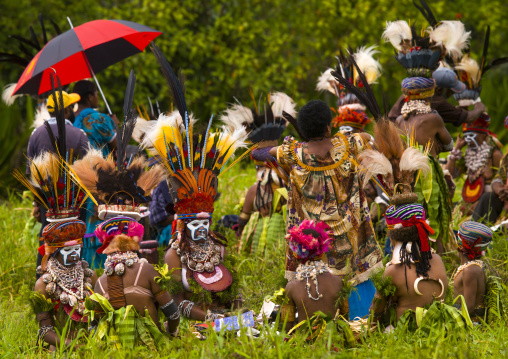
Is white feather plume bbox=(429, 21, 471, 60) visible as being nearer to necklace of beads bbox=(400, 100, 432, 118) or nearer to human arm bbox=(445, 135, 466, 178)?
necklace of beads bbox=(400, 100, 432, 118)

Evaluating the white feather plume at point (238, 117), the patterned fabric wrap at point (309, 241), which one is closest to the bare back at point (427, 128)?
the white feather plume at point (238, 117)

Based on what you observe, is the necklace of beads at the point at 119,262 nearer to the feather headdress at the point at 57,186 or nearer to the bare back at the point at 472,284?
the feather headdress at the point at 57,186

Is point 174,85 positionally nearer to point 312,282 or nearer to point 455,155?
point 312,282

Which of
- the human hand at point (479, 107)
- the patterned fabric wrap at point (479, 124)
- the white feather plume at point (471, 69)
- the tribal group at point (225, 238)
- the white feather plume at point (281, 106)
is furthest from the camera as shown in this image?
the patterned fabric wrap at point (479, 124)

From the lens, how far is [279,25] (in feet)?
37.8

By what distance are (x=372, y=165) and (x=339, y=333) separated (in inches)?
45.2

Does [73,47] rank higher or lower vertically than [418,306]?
higher

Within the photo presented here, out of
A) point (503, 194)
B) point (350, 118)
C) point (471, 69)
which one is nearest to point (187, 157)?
point (350, 118)

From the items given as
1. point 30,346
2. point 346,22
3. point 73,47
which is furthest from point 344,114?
point 346,22

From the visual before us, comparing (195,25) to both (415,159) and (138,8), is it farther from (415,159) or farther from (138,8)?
(415,159)

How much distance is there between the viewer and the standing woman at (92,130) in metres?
6.18

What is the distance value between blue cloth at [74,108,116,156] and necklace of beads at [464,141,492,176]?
381cm

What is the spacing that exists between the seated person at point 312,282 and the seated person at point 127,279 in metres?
0.82

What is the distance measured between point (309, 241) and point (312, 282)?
0.27 meters
